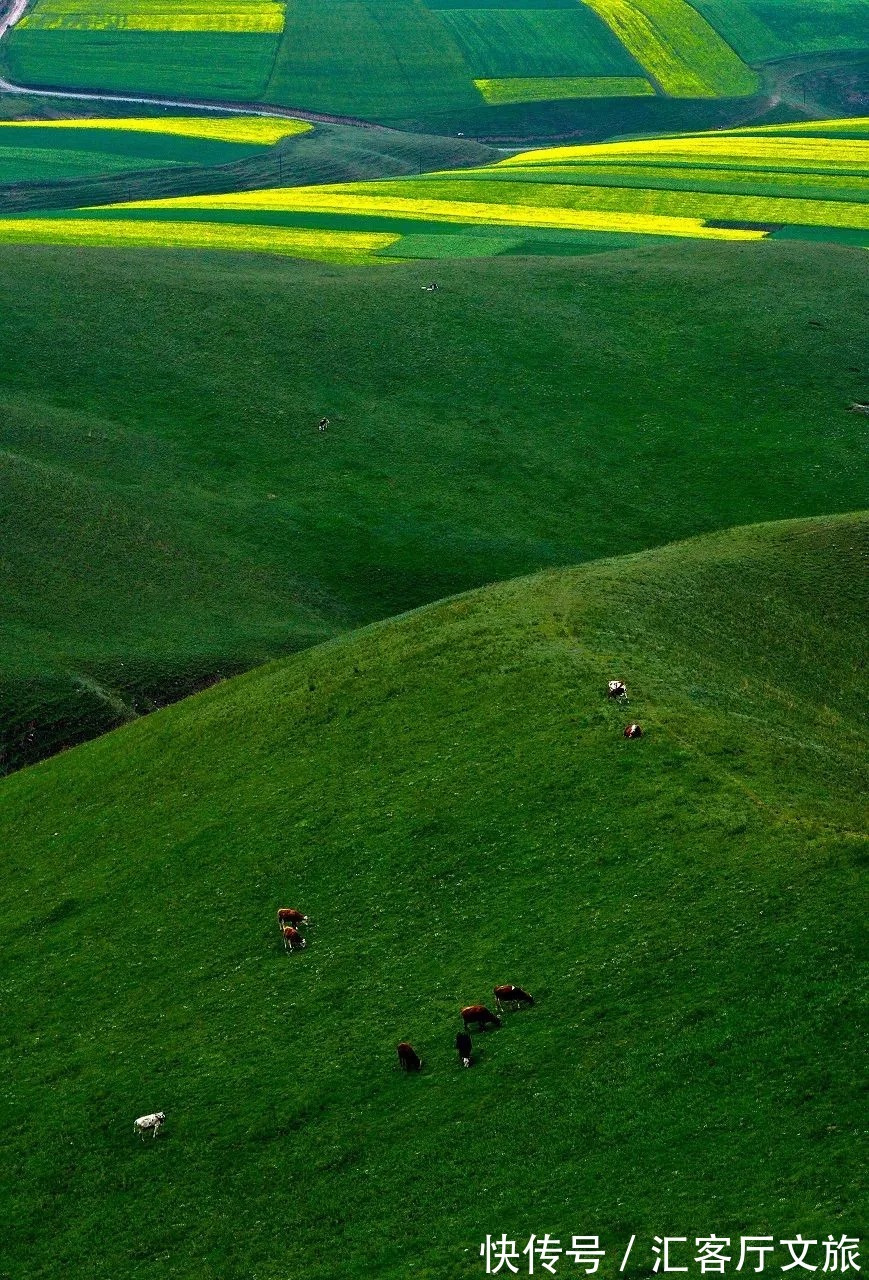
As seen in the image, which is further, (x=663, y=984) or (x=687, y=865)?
(x=687, y=865)

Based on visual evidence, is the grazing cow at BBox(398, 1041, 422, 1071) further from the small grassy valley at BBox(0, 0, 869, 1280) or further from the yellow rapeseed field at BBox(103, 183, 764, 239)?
the yellow rapeseed field at BBox(103, 183, 764, 239)

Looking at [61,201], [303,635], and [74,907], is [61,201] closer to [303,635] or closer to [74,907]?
[303,635]

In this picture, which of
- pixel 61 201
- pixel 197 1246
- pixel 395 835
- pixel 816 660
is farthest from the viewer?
pixel 61 201

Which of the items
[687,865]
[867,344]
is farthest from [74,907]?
[867,344]

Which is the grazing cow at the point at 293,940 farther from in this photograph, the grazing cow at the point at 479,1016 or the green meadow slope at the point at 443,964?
the grazing cow at the point at 479,1016

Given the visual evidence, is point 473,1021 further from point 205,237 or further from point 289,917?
point 205,237

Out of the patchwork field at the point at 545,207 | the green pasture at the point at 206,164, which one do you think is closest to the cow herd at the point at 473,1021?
the patchwork field at the point at 545,207
